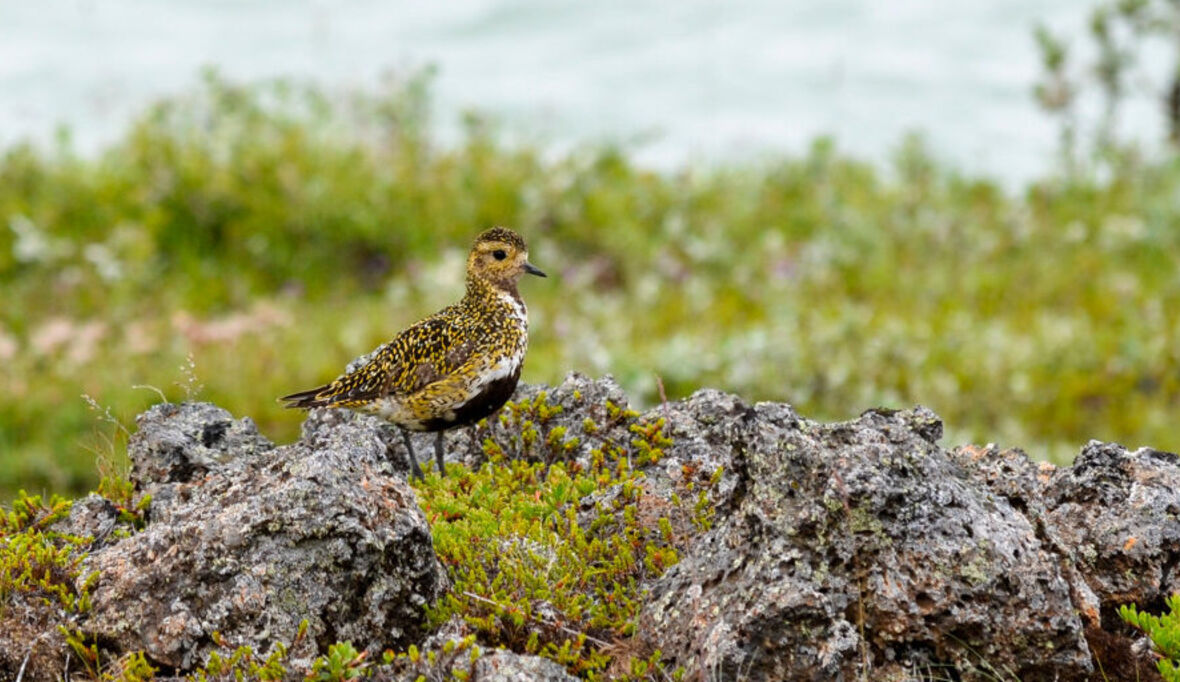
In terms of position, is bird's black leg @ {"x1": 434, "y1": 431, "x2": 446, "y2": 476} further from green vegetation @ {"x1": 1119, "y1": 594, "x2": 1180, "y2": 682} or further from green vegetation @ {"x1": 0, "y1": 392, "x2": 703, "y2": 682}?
green vegetation @ {"x1": 1119, "y1": 594, "x2": 1180, "y2": 682}

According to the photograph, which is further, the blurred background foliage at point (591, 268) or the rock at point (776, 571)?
the blurred background foliage at point (591, 268)

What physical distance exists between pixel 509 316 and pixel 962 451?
8.08ft

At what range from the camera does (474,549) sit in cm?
662

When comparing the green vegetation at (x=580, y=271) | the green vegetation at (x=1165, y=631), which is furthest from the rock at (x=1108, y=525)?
the green vegetation at (x=580, y=271)

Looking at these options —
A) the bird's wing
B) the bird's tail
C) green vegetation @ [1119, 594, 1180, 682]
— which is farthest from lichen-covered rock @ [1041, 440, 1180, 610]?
the bird's tail

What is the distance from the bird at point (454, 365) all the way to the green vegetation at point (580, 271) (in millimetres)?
6316

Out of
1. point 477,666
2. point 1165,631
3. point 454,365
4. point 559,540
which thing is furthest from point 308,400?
point 1165,631

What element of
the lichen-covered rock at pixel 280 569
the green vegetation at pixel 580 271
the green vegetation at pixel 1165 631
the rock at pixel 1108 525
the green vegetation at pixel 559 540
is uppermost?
the green vegetation at pixel 580 271

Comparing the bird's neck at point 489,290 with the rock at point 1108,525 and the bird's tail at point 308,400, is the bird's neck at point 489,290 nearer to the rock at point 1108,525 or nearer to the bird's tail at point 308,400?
the bird's tail at point 308,400

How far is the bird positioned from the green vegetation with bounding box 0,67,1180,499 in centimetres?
632

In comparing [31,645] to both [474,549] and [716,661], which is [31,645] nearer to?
[474,549]

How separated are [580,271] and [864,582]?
41.9 ft

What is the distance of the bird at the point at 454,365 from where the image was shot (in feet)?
25.1

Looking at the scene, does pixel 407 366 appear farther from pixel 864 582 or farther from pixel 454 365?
pixel 864 582
